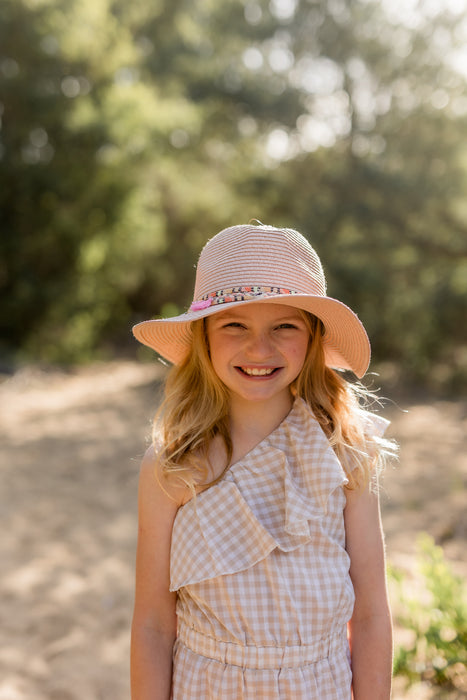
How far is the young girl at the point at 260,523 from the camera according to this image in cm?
126

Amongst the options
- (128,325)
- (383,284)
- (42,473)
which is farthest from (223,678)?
(128,325)

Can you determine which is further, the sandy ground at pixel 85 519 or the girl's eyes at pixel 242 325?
the sandy ground at pixel 85 519

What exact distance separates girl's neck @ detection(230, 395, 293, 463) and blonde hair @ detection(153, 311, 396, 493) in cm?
2

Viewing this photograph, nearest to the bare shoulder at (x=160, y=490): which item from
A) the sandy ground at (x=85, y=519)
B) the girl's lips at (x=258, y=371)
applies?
the girl's lips at (x=258, y=371)

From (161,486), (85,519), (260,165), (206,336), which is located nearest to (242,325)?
(206,336)

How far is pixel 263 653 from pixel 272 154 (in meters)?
10.9

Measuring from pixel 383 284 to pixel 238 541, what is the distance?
28.5 feet

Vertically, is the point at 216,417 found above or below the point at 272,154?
below

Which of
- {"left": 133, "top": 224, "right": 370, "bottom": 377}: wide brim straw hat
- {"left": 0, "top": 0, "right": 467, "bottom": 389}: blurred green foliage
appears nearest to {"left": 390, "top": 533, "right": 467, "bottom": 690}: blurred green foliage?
{"left": 133, "top": 224, "right": 370, "bottom": 377}: wide brim straw hat

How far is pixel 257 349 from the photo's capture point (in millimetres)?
1332

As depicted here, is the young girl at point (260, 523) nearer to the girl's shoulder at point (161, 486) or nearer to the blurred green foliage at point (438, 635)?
the girl's shoulder at point (161, 486)

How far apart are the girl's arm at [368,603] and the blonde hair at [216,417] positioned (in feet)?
0.23

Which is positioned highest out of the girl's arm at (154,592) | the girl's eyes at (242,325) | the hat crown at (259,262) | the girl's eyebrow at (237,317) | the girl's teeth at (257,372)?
the hat crown at (259,262)

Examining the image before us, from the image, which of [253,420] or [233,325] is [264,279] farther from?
[253,420]
